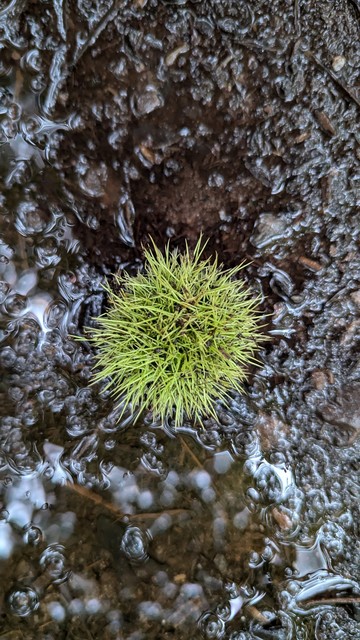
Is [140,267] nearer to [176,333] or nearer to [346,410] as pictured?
[176,333]

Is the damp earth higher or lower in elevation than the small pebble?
lower

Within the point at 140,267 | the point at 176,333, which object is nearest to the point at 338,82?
the point at 140,267

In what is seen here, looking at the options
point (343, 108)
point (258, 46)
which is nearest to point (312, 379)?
point (343, 108)

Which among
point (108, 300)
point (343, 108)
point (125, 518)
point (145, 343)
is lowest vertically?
point (125, 518)

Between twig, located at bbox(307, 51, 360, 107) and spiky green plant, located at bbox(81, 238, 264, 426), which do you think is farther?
twig, located at bbox(307, 51, 360, 107)

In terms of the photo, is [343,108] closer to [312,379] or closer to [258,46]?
[258,46]

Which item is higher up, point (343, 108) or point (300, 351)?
point (343, 108)

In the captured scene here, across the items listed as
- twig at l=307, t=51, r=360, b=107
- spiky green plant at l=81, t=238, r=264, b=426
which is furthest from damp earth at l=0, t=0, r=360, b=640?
spiky green plant at l=81, t=238, r=264, b=426

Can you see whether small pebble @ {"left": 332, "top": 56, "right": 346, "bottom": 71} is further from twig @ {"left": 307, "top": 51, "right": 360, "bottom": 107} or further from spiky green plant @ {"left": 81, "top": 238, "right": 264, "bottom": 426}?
spiky green plant @ {"left": 81, "top": 238, "right": 264, "bottom": 426}
